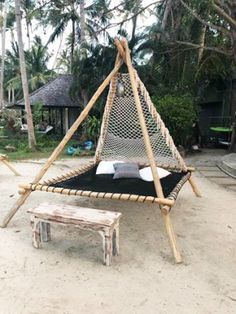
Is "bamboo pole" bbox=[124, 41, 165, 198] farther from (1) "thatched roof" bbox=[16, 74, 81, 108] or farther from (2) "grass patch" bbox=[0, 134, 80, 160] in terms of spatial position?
(1) "thatched roof" bbox=[16, 74, 81, 108]

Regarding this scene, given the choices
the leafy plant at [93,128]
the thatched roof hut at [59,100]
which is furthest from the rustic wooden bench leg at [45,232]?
the thatched roof hut at [59,100]

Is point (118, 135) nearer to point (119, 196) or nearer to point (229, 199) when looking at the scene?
point (229, 199)

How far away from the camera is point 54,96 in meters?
15.6

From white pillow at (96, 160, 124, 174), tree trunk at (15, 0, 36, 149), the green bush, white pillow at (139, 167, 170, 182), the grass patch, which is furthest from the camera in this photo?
tree trunk at (15, 0, 36, 149)

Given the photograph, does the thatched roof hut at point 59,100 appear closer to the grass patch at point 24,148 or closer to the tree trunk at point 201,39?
the grass patch at point 24,148

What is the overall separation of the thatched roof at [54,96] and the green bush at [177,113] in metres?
6.45

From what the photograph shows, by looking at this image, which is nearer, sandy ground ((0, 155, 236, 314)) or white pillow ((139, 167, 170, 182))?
sandy ground ((0, 155, 236, 314))

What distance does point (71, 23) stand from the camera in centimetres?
1656

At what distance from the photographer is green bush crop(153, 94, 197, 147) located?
30.0 feet

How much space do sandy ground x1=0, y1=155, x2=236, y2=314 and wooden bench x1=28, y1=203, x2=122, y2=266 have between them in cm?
12

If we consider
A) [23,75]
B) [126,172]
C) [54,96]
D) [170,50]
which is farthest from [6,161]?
[54,96]

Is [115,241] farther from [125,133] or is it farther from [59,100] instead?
[59,100]

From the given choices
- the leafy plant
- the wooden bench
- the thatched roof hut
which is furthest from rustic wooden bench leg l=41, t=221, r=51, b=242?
the thatched roof hut

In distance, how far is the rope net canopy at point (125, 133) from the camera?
5.31m
